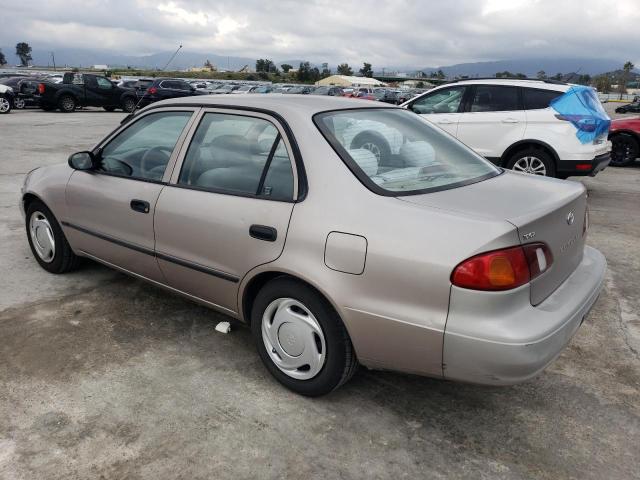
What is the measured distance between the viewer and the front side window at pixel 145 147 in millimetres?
3379

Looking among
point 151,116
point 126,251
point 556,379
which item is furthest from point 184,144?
point 556,379

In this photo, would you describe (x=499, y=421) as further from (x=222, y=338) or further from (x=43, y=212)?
(x=43, y=212)

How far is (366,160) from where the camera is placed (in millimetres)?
2723

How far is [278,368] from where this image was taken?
2883 mm

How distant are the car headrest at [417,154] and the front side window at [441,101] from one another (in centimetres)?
546

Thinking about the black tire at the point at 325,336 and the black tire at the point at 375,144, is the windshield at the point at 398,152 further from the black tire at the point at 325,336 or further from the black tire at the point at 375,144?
the black tire at the point at 325,336

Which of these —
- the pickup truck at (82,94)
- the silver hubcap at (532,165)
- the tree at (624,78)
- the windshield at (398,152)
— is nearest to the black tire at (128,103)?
the pickup truck at (82,94)

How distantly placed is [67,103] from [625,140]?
20.0m

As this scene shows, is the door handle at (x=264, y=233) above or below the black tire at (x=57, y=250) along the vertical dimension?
above

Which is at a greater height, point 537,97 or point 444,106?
point 537,97

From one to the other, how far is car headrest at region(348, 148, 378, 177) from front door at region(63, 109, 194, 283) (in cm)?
117

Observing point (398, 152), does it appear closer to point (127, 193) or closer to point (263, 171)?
point (263, 171)

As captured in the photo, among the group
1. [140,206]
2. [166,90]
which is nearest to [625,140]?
[140,206]

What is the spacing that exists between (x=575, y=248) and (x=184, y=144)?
7.47 ft
